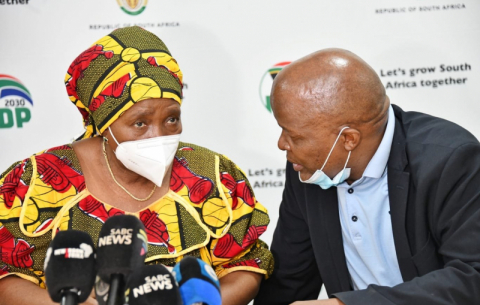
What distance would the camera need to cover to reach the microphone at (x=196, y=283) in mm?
1249

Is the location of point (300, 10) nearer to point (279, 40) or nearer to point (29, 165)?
point (279, 40)

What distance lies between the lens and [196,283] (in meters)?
1.26

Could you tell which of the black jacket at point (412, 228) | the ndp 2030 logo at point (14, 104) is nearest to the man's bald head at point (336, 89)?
the black jacket at point (412, 228)

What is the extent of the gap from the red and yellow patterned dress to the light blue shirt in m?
0.31

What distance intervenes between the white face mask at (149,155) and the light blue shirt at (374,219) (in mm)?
626

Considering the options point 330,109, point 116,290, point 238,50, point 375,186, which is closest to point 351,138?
point 330,109

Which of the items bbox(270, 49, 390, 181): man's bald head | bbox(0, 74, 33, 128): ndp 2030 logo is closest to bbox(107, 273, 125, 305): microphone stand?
bbox(270, 49, 390, 181): man's bald head

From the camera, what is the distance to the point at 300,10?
3.28m

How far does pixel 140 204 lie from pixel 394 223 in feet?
2.77

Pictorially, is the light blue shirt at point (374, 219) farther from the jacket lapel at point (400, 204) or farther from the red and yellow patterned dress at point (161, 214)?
the red and yellow patterned dress at point (161, 214)

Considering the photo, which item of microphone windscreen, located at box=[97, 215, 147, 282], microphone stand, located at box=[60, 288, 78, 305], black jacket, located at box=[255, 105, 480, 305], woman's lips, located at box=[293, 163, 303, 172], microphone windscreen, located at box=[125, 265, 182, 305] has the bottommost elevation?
black jacket, located at box=[255, 105, 480, 305]

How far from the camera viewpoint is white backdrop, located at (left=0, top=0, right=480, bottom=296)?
325cm

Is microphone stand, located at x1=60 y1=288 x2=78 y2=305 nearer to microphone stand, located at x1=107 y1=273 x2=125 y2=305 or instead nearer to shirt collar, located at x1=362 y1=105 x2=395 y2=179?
microphone stand, located at x1=107 y1=273 x2=125 y2=305

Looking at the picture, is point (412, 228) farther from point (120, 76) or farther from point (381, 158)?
point (120, 76)
